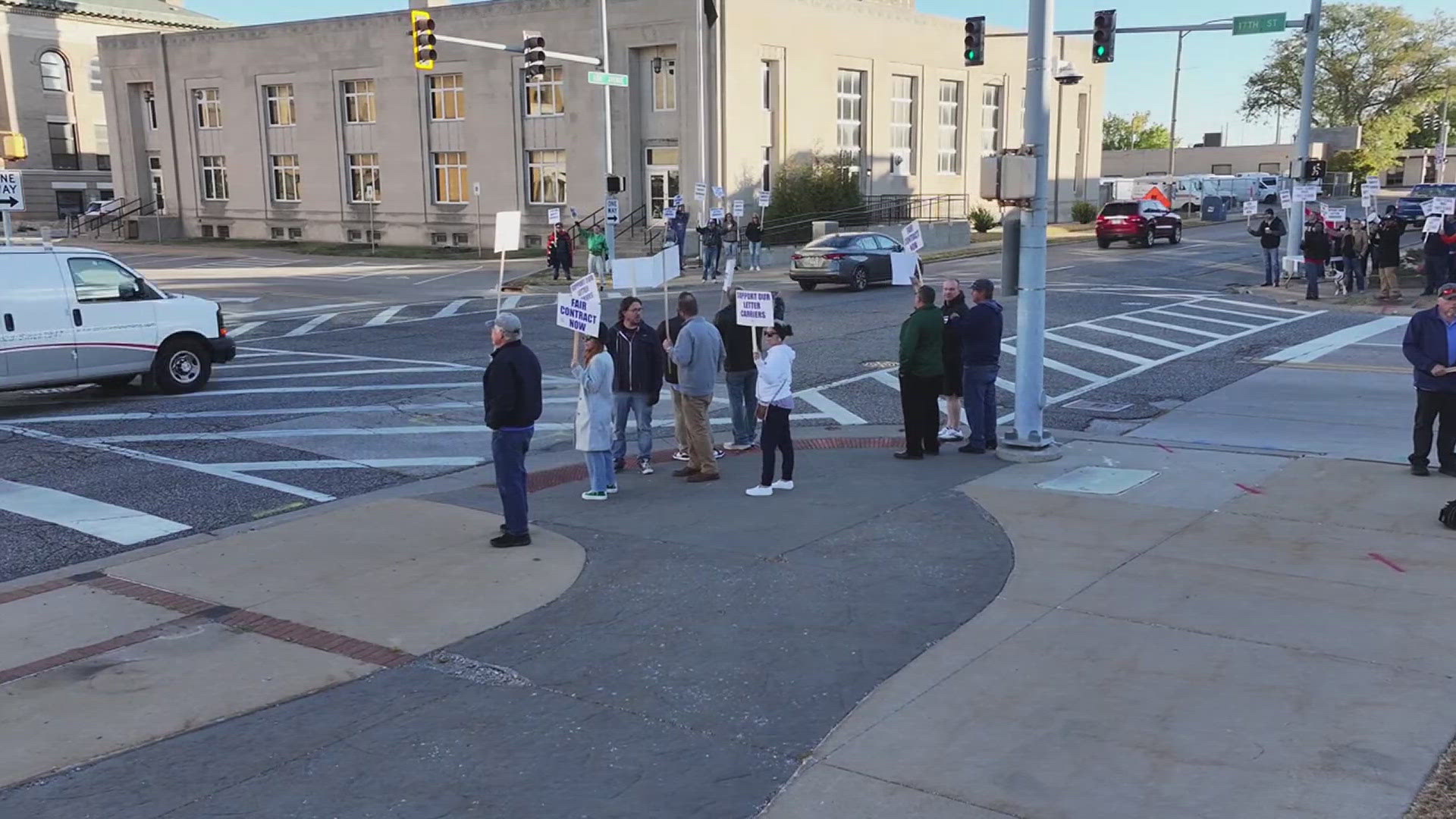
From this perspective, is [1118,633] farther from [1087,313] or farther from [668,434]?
[1087,313]

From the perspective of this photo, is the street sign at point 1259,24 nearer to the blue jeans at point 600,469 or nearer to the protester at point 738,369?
the protester at point 738,369

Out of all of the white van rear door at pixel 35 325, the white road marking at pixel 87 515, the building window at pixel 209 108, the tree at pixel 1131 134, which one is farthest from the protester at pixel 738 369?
the tree at pixel 1131 134

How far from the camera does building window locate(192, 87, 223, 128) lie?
5556cm

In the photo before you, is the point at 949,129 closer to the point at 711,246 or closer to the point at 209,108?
the point at 711,246

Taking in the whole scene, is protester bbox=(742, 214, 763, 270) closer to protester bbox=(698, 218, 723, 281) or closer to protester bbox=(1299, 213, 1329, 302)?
protester bbox=(698, 218, 723, 281)

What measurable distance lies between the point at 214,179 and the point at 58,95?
75.9 ft

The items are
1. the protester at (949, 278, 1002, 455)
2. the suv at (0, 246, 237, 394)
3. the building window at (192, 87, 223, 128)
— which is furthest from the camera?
the building window at (192, 87, 223, 128)

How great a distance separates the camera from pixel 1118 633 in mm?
6773

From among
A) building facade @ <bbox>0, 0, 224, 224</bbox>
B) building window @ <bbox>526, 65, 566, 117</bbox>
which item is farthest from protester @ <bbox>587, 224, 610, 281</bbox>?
building facade @ <bbox>0, 0, 224, 224</bbox>

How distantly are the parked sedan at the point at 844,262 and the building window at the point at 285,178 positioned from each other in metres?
33.1

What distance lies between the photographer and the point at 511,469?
8.92m

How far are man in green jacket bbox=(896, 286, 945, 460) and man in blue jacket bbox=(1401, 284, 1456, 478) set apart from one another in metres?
4.18

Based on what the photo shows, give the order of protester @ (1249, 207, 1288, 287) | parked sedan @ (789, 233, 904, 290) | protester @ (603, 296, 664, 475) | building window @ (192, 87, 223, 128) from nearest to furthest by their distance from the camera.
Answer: protester @ (603, 296, 664, 475)
protester @ (1249, 207, 1288, 287)
parked sedan @ (789, 233, 904, 290)
building window @ (192, 87, 223, 128)

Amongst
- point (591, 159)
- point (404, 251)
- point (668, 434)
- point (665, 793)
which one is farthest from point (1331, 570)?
point (404, 251)
